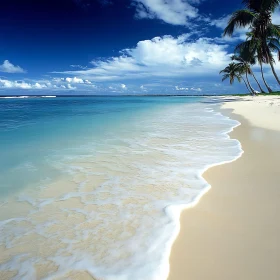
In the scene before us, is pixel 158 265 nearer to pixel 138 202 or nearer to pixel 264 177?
pixel 138 202

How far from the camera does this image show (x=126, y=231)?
2369 mm

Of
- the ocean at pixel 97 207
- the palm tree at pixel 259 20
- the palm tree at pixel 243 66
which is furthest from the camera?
the palm tree at pixel 243 66

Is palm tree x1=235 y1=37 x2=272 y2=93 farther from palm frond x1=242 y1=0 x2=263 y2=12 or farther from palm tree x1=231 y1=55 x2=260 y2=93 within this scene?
palm tree x1=231 y1=55 x2=260 y2=93

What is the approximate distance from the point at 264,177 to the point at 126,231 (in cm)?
257

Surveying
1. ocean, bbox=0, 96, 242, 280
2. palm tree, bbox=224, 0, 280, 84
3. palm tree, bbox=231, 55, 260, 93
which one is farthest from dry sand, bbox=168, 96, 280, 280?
palm tree, bbox=231, 55, 260, 93

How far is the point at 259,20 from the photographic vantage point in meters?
24.1

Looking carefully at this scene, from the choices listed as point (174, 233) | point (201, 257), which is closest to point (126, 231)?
point (174, 233)

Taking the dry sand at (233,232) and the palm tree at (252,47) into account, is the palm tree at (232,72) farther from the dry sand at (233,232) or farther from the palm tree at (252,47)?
the dry sand at (233,232)

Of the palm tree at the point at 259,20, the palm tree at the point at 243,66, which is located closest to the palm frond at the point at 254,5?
the palm tree at the point at 259,20

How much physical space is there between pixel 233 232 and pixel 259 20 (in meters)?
29.2

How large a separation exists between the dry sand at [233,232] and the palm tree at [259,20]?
1043 inches

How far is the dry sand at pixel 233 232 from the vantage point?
1791 millimetres

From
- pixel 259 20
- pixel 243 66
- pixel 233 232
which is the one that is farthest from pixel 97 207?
pixel 243 66

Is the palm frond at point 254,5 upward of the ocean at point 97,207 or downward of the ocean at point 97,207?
upward
